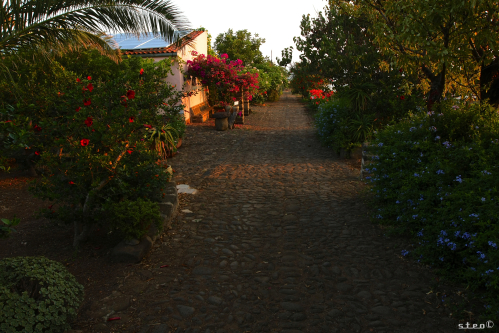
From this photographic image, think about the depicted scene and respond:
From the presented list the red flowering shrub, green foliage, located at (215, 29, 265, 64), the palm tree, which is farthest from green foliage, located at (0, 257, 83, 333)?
green foliage, located at (215, 29, 265, 64)

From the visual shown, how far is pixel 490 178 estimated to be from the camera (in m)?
3.72

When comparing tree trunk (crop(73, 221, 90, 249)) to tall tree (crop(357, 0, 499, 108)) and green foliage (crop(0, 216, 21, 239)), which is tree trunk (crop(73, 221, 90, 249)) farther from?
tall tree (crop(357, 0, 499, 108))

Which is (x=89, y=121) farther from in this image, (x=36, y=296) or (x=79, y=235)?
(x=36, y=296)

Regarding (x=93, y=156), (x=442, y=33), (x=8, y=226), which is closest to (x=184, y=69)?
(x=442, y=33)

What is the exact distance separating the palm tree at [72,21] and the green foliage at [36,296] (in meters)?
4.21

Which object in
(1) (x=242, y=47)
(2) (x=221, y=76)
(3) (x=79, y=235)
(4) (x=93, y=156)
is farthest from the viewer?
(1) (x=242, y=47)

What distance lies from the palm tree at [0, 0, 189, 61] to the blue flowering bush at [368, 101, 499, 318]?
4.76 meters

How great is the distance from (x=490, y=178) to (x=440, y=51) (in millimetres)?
2625

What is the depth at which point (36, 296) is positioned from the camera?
304 centimetres

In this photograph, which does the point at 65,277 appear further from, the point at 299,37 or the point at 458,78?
the point at 299,37

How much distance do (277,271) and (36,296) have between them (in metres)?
2.38

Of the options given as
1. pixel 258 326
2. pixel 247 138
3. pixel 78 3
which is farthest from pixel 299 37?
pixel 258 326

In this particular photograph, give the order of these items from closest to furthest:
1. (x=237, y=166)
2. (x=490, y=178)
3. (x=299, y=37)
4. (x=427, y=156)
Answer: (x=490, y=178) < (x=427, y=156) < (x=237, y=166) < (x=299, y=37)

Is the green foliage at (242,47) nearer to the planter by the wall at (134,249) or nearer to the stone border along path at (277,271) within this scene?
the stone border along path at (277,271)
